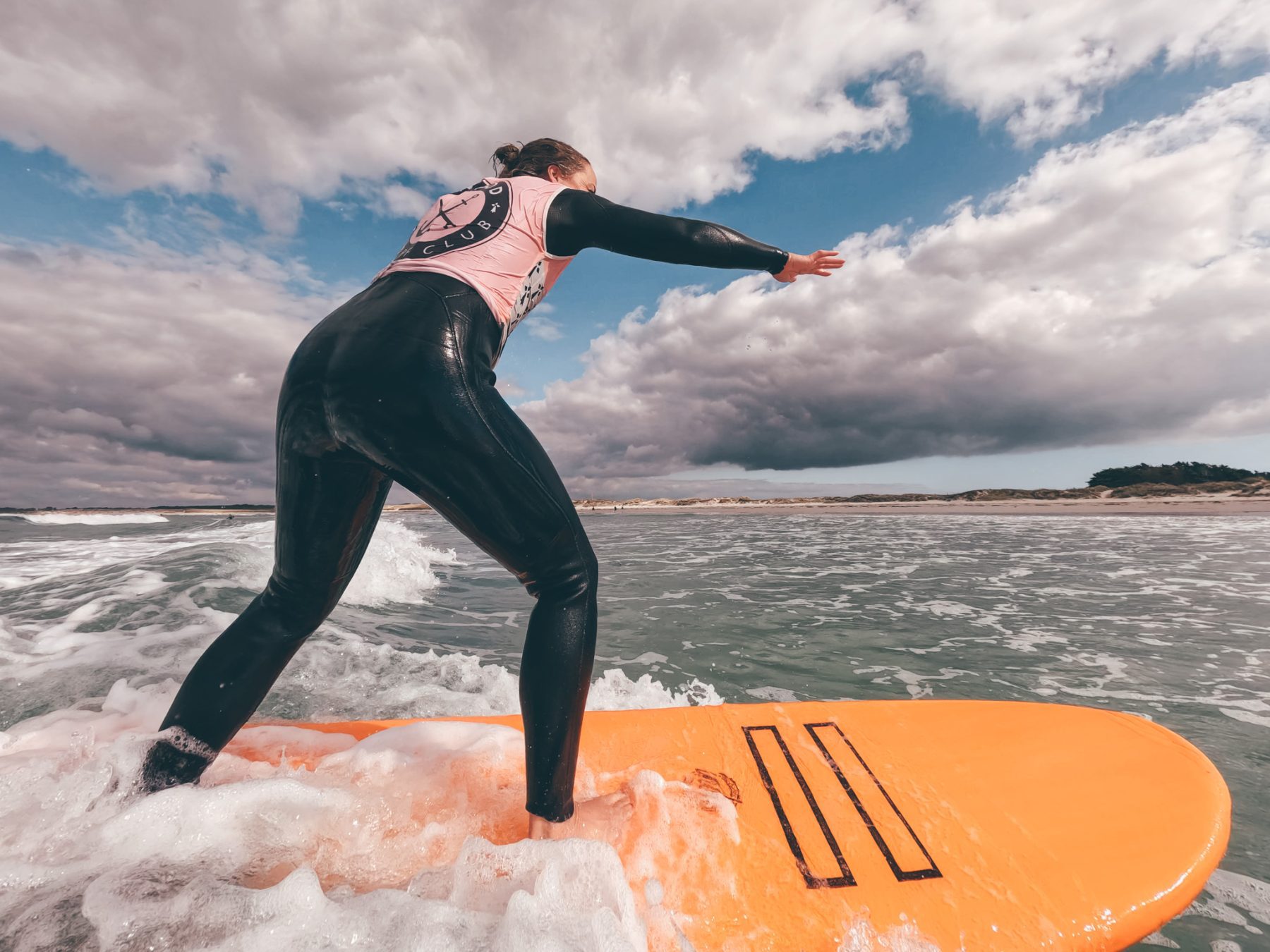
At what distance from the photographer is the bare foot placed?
142 cm

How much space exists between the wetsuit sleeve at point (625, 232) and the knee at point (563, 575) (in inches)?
32.2

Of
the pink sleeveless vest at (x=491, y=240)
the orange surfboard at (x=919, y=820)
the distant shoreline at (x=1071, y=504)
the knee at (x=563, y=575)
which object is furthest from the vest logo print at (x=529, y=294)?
the distant shoreline at (x=1071, y=504)

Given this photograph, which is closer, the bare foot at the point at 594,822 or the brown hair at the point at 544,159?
the bare foot at the point at 594,822

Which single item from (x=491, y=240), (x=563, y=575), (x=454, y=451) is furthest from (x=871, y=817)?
(x=491, y=240)

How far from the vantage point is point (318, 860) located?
145 centimetres

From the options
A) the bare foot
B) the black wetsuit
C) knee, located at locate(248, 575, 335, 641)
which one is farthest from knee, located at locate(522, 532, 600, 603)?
knee, located at locate(248, 575, 335, 641)

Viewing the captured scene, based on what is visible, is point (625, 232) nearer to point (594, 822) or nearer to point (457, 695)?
point (594, 822)

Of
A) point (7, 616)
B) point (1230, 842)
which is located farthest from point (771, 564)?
point (7, 616)

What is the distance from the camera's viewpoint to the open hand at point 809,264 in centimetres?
181

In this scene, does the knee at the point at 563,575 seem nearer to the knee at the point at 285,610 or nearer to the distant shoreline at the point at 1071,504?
the knee at the point at 285,610

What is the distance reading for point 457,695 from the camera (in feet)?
11.0

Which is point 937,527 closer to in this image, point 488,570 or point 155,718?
point 488,570

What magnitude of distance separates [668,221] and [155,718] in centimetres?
262

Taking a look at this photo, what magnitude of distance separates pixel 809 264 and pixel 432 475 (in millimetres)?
1359
